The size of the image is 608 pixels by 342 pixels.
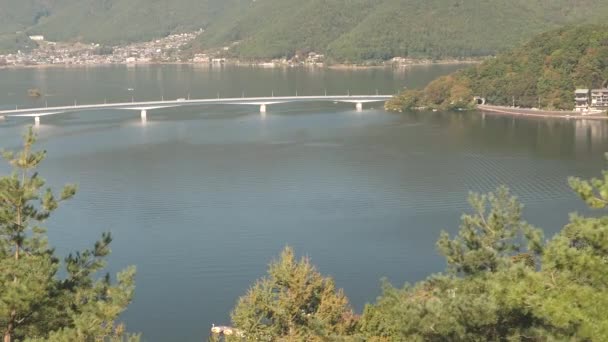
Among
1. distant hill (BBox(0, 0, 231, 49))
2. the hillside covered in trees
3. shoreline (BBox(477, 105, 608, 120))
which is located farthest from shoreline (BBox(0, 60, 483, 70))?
shoreline (BBox(477, 105, 608, 120))

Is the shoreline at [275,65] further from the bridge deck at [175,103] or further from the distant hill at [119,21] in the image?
the bridge deck at [175,103]

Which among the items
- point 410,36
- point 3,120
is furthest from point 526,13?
point 3,120

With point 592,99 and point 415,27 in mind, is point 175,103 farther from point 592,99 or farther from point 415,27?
point 415,27

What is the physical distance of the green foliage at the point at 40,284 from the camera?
3236 millimetres

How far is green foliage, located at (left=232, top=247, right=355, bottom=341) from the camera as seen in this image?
4.43m

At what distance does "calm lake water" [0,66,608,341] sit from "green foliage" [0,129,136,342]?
3324 mm

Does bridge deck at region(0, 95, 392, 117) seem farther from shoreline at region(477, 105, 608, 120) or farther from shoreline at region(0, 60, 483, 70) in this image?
shoreline at region(0, 60, 483, 70)

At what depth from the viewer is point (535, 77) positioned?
22.4 m

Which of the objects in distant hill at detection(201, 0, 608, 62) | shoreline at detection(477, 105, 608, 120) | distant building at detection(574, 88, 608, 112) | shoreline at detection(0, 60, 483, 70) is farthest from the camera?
distant hill at detection(201, 0, 608, 62)

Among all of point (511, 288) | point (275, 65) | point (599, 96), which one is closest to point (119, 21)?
point (275, 65)

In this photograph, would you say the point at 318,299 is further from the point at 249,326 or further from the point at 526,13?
the point at 526,13

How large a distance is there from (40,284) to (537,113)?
18.5 m

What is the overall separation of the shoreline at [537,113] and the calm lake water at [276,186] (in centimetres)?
70

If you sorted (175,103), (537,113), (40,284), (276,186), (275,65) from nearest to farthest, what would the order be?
(40,284) → (276,186) → (537,113) → (175,103) → (275,65)
